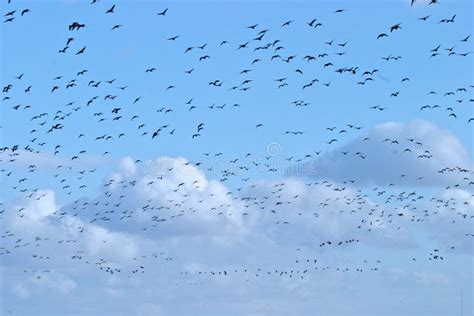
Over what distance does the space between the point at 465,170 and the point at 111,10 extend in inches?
3329

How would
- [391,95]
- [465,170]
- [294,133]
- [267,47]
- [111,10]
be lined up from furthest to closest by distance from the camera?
1. [465,170]
2. [294,133]
3. [391,95]
4. [267,47]
5. [111,10]

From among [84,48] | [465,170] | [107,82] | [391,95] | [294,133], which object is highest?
[84,48]

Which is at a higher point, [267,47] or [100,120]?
[267,47]

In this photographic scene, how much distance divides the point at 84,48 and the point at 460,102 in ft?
178

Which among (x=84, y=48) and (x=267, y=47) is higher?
(x=84, y=48)

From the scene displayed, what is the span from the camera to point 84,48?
11662 centimetres

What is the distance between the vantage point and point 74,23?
112 m

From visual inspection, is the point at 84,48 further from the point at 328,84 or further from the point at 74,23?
the point at 328,84

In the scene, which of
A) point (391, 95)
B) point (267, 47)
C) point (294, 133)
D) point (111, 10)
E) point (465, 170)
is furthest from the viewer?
point (465, 170)

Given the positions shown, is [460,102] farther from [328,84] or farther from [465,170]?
[465,170]

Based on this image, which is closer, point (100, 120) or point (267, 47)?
point (267, 47)

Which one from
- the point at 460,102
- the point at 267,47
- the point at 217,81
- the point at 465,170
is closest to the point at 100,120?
the point at 217,81

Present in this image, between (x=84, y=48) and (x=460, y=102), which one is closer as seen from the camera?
(x=84, y=48)

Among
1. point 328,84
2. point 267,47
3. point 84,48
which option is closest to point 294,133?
point 328,84
